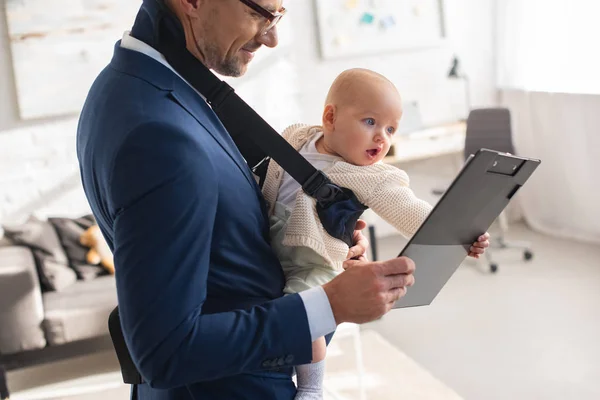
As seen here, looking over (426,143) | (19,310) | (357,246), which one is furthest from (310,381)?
(426,143)

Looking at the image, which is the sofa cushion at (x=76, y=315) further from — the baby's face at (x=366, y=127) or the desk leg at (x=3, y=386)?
the baby's face at (x=366, y=127)

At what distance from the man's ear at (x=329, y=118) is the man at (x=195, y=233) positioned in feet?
1.32

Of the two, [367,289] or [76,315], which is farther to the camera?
[76,315]

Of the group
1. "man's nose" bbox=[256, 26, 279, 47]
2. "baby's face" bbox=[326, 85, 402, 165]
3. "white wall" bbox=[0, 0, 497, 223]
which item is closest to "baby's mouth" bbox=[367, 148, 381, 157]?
"baby's face" bbox=[326, 85, 402, 165]

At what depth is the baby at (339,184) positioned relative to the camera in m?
1.20

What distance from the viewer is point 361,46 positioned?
5238 millimetres

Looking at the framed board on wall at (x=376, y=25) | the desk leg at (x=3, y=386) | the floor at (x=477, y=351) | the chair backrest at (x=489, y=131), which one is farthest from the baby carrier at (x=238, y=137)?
the framed board on wall at (x=376, y=25)

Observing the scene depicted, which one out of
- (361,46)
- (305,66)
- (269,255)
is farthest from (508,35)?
(269,255)

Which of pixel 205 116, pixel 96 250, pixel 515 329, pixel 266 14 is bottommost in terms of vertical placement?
pixel 515 329

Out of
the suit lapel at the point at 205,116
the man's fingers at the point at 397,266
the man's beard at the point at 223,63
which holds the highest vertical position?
the man's beard at the point at 223,63

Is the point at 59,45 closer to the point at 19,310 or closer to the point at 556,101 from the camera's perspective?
the point at 19,310

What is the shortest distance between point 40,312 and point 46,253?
1.20ft

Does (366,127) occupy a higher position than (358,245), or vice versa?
(366,127)

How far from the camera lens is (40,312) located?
3453mm
